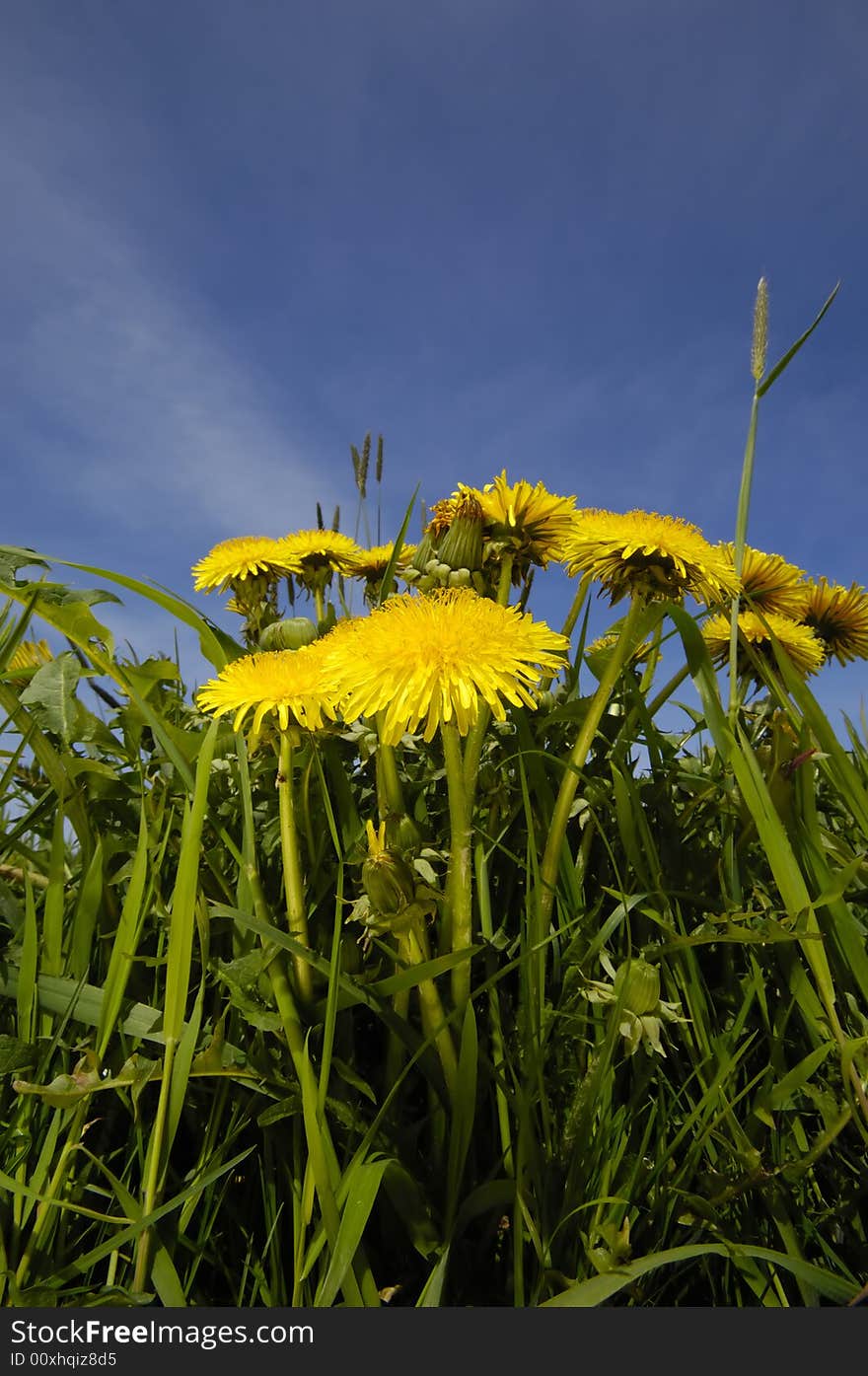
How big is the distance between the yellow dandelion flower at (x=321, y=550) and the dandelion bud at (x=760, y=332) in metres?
0.88

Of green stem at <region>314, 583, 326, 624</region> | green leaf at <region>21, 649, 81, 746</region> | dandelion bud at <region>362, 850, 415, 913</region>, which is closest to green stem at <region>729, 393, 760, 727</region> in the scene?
dandelion bud at <region>362, 850, 415, 913</region>

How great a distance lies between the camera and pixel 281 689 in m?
1.00

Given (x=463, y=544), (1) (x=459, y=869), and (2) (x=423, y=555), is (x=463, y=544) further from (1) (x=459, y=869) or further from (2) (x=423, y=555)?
→ (1) (x=459, y=869)

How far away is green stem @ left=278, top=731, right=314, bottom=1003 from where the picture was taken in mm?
940

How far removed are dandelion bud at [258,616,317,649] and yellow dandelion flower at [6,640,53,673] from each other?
655mm

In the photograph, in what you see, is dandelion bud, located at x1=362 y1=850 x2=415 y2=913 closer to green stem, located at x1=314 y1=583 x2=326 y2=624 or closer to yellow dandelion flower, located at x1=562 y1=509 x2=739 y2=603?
yellow dandelion flower, located at x1=562 y1=509 x2=739 y2=603

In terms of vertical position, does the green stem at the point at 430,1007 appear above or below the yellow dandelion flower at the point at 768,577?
below

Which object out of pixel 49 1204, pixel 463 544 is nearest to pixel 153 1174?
pixel 49 1204

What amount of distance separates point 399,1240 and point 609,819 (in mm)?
658

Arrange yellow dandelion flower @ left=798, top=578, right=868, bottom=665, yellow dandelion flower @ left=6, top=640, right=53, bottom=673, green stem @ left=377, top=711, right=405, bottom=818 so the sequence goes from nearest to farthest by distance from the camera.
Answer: green stem @ left=377, top=711, right=405, bottom=818
yellow dandelion flower @ left=6, top=640, right=53, bottom=673
yellow dandelion flower @ left=798, top=578, right=868, bottom=665

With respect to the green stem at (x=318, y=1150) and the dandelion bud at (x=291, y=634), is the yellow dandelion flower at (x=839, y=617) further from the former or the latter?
→ the green stem at (x=318, y=1150)

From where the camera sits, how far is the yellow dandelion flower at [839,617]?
6.01 feet

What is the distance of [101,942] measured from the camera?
45.2 inches

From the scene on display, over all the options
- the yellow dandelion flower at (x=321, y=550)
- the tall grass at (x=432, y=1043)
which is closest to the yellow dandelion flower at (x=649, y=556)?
the tall grass at (x=432, y=1043)
